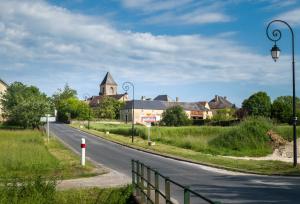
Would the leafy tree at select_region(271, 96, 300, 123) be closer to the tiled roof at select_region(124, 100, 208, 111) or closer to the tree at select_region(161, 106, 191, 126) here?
the tree at select_region(161, 106, 191, 126)

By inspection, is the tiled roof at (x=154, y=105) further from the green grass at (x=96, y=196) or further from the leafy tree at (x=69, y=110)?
the green grass at (x=96, y=196)

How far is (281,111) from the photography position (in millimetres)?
109688

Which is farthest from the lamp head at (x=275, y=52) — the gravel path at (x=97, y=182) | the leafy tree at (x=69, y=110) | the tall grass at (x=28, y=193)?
the leafy tree at (x=69, y=110)

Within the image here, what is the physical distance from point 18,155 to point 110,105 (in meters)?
123

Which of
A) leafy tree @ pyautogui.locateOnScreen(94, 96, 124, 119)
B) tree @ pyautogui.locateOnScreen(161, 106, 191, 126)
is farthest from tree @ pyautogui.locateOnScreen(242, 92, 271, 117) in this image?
leafy tree @ pyautogui.locateOnScreen(94, 96, 124, 119)

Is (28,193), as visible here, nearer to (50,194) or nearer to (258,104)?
(50,194)

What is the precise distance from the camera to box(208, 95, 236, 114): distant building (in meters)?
185

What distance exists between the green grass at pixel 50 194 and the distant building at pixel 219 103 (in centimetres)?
16942

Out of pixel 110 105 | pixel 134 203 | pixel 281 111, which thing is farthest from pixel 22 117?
pixel 110 105

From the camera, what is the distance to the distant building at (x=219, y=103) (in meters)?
185

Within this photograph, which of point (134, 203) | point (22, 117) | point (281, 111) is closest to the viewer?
point (134, 203)

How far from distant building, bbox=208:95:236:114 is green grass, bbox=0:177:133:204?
16942cm

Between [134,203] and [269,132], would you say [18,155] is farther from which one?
[269,132]

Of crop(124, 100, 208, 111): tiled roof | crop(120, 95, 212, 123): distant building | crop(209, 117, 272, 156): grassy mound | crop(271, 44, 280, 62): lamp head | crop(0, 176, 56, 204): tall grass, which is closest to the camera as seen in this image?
crop(0, 176, 56, 204): tall grass
